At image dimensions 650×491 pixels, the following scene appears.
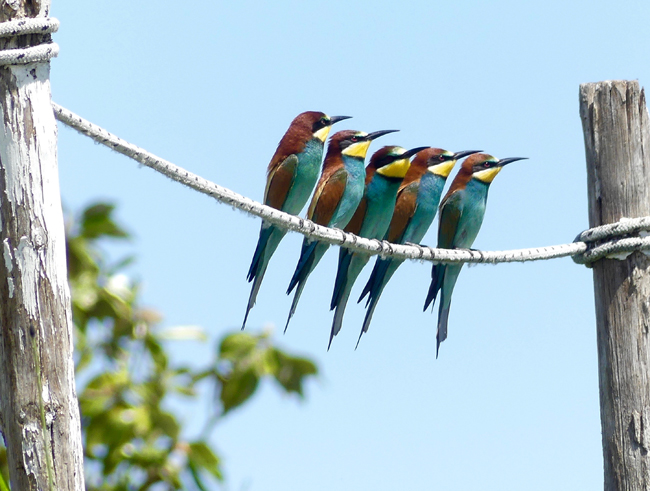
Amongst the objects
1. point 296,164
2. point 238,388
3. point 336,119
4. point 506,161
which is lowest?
point 238,388

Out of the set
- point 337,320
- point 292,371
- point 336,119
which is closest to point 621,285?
point 292,371

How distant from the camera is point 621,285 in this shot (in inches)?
99.2

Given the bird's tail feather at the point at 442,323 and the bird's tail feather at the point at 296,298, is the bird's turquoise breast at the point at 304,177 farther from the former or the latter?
the bird's tail feather at the point at 442,323

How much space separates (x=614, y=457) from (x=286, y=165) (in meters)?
1.78

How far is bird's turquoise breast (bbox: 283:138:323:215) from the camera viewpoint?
11.4 feet

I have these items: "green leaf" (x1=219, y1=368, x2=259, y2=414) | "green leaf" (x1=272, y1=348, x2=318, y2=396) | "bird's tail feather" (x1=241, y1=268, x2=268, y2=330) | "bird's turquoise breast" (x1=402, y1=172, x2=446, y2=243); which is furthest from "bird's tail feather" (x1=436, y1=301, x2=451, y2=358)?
"green leaf" (x1=219, y1=368, x2=259, y2=414)

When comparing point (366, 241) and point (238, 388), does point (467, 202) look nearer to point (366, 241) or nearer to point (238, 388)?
point (366, 241)

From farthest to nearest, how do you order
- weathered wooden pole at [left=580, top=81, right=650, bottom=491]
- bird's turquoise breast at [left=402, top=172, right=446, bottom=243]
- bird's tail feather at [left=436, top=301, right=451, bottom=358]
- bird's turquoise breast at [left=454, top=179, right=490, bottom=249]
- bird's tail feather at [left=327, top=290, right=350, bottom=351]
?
bird's turquoise breast at [left=454, top=179, right=490, bottom=249] → bird's turquoise breast at [left=402, top=172, right=446, bottom=243] → bird's tail feather at [left=436, top=301, right=451, bottom=358] → bird's tail feather at [left=327, top=290, right=350, bottom=351] → weathered wooden pole at [left=580, top=81, right=650, bottom=491]

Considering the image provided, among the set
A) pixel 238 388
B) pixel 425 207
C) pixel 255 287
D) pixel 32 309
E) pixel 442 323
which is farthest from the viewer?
pixel 425 207

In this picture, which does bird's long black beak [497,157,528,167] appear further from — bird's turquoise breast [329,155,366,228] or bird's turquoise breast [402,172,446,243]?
bird's turquoise breast [329,155,366,228]

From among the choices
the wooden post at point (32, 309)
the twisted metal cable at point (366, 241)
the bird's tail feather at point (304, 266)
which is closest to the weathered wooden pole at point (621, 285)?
the twisted metal cable at point (366, 241)

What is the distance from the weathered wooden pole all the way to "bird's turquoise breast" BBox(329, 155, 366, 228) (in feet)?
3.52

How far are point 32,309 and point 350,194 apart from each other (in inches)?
77.9

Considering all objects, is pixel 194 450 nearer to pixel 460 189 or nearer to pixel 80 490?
pixel 80 490
